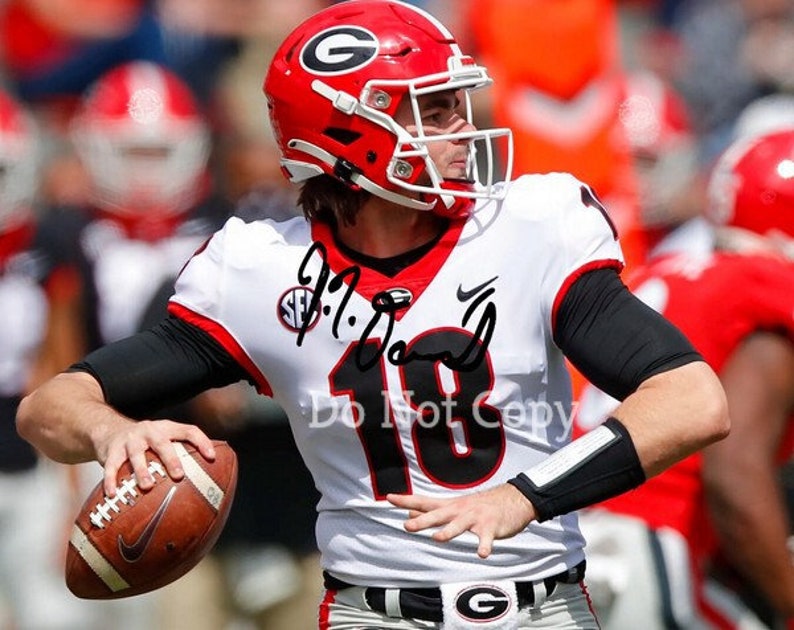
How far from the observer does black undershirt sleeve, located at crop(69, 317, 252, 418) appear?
3.45 meters

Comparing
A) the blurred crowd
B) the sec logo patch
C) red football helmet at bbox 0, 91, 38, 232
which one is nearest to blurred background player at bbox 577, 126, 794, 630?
the blurred crowd

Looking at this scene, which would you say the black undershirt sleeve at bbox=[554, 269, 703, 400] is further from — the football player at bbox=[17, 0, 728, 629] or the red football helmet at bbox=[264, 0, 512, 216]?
the red football helmet at bbox=[264, 0, 512, 216]

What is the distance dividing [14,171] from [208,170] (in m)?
1.10

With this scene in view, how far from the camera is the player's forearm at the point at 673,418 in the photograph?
3064mm

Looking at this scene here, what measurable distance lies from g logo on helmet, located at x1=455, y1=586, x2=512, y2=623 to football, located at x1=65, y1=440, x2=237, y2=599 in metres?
0.50

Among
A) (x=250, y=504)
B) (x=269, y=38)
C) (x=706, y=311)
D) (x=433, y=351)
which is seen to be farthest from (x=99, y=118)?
(x=433, y=351)

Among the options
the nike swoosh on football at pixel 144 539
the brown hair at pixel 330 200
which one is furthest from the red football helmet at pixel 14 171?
the nike swoosh on football at pixel 144 539

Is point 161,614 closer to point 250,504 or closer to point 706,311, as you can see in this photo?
point 250,504

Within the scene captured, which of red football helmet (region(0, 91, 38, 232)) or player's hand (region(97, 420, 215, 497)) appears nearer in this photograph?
player's hand (region(97, 420, 215, 497))

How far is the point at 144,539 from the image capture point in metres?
3.23

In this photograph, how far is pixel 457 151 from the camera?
3.49 metres

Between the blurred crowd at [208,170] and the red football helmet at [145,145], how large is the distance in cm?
1

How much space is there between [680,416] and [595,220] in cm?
49
